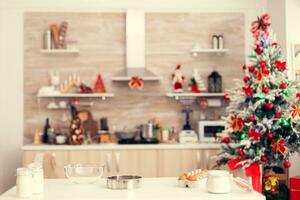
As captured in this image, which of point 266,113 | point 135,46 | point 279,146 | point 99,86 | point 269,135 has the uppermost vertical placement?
point 135,46

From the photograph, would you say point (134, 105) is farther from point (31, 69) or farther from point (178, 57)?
point (31, 69)

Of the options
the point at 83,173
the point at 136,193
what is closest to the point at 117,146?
the point at 83,173

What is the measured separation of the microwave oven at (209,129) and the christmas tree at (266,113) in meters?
0.99

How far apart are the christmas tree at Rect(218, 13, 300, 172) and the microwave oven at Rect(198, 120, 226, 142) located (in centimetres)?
99

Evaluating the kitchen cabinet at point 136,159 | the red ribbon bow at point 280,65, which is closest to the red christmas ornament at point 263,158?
the red ribbon bow at point 280,65

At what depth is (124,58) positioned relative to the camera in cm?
679

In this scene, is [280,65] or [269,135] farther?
[280,65]

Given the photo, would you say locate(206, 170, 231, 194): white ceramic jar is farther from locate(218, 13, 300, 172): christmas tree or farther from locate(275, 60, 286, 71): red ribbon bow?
locate(275, 60, 286, 71): red ribbon bow

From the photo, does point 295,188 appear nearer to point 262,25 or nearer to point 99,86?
point 262,25

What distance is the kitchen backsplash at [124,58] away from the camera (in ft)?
22.1

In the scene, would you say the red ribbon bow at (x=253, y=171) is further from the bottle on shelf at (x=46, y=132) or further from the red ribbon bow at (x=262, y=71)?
the bottle on shelf at (x=46, y=132)

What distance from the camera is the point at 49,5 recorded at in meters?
6.73

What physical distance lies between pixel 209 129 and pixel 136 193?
3726mm

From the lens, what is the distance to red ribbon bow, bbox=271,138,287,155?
5.21 metres
